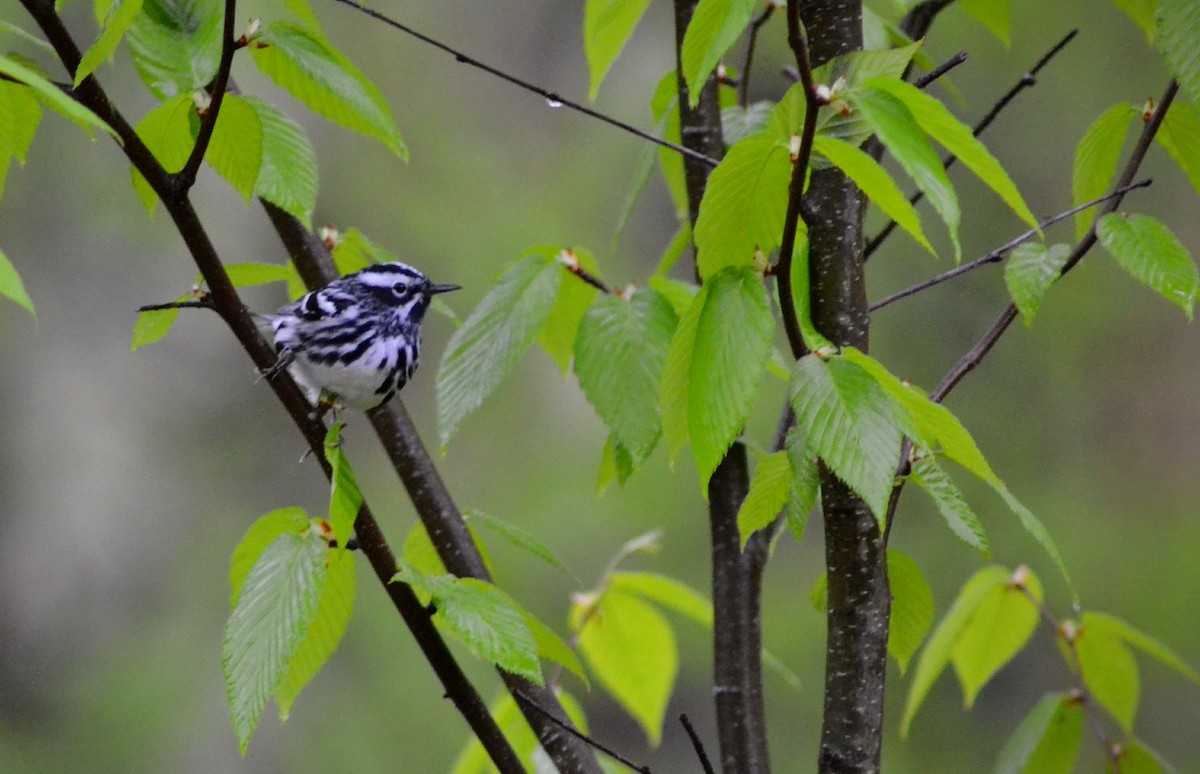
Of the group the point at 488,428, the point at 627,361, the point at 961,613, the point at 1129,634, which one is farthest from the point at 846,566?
the point at 488,428

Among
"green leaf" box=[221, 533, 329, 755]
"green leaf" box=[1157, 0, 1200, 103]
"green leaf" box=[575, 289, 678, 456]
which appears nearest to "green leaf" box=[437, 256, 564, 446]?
"green leaf" box=[575, 289, 678, 456]

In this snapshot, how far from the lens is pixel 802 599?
6.99 ft

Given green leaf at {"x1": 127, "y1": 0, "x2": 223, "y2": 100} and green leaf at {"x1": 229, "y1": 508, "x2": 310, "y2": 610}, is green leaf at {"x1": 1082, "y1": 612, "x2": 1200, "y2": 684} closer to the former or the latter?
green leaf at {"x1": 229, "y1": 508, "x2": 310, "y2": 610}

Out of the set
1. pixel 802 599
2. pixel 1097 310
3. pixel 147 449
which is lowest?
pixel 802 599

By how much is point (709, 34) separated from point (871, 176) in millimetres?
91

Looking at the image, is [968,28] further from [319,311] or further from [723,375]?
[723,375]

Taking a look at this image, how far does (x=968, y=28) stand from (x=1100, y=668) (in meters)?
1.49

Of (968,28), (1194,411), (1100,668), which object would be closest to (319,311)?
(1100,668)

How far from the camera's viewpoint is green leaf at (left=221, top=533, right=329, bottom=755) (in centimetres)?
49

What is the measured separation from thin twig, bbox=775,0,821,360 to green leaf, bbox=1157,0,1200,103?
0.66 ft

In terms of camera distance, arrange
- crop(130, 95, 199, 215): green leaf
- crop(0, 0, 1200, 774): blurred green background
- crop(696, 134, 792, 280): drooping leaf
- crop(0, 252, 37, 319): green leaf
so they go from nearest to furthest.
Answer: crop(0, 252, 37, 319): green leaf < crop(696, 134, 792, 280): drooping leaf < crop(130, 95, 199, 215): green leaf < crop(0, 0, 1200, 774): blurred green background

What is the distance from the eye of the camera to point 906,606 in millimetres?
680

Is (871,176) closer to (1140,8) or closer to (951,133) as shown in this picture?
(951,133)

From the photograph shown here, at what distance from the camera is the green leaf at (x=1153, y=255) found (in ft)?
2.04
